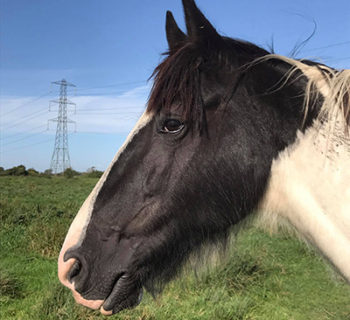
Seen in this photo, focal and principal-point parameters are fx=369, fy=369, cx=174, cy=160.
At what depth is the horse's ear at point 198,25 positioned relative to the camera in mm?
1864

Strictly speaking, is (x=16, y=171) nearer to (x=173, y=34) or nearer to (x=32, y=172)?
(x=32, y=172)

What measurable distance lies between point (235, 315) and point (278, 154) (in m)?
3.68

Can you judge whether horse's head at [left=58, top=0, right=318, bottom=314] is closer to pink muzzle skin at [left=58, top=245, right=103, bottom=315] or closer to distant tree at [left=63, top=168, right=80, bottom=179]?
pink muzzle skin at [left=58, top=245, right=103, bottom=315]

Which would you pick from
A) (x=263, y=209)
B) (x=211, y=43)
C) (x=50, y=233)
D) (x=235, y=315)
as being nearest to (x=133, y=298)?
(x=263, y=209)

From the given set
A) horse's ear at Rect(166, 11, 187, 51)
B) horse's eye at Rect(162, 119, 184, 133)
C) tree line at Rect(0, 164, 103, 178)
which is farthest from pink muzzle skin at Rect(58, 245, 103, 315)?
tree line at Rect(0, 164, 103, 178)

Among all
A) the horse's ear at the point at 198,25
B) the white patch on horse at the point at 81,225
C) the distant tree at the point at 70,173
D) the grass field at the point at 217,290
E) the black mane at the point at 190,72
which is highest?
the distant tree at the point at 70,173

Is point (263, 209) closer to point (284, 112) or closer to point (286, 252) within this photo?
point (284, 112)

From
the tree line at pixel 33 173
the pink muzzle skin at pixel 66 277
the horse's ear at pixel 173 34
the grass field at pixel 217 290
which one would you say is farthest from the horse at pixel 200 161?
the tree line at pixel 33 173

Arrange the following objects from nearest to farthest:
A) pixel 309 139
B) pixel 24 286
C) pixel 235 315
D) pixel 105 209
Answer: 1. pixel 309 139
2. pixel 105 209
3. pixel 235 315
4. pixel 24 286

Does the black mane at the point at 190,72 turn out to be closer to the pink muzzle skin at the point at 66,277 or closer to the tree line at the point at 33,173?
the pink muzzle skin at the point at 66,277

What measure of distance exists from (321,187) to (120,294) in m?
1.14

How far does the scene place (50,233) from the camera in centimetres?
768

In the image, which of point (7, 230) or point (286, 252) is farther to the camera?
point (7, 230)

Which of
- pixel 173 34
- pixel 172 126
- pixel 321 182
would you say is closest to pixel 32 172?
pixel 173 34
